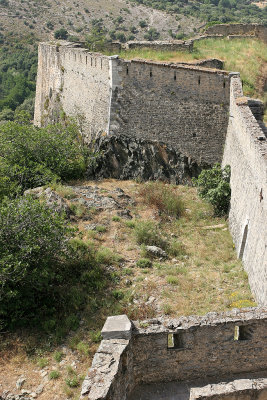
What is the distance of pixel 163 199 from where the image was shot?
14.5 m

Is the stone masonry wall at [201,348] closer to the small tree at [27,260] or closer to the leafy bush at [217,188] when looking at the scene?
the small tree at [27,260]

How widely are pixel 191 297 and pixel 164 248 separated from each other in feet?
7.87

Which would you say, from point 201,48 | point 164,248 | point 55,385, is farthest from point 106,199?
point 201,48

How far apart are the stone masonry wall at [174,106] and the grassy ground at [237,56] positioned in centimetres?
235

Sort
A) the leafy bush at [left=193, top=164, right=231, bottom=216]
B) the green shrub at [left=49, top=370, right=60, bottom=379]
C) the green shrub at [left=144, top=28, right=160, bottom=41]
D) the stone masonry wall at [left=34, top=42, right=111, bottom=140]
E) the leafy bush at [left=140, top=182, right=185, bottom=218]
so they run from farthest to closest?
the green shrub at [left=144, top=28, right=160, bottom=41]
the stone masonry wall at [left=34, top=42, right=111, bottom=140]
the leafy bush at [left=140, top=182, right=185, bottom=218]
the leafy bush at [left=193, top=164, right=231, bottom=216]
the green shrub at [left=49, top=370, right=60, bottom=379]

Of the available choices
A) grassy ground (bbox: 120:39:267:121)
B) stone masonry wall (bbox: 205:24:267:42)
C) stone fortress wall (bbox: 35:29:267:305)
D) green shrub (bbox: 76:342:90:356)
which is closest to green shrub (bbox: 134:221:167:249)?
stone fortress wall (bbox: 35:29:267:305)

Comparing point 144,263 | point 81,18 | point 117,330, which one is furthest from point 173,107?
point 81,18

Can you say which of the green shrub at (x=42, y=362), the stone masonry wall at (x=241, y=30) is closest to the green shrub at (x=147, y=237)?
the green shrub at (x=42, y=362)

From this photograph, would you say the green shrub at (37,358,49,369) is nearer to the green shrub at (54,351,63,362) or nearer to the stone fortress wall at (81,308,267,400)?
the green shrub at (54,351,63,362)

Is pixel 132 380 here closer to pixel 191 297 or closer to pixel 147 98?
pixel 191 297

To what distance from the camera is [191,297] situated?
995cm

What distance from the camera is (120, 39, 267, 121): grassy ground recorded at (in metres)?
17.9

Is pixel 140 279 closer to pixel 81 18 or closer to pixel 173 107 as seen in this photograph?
pixel 173 107

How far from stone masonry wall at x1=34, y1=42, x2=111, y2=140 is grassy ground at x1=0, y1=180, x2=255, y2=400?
4230mm
